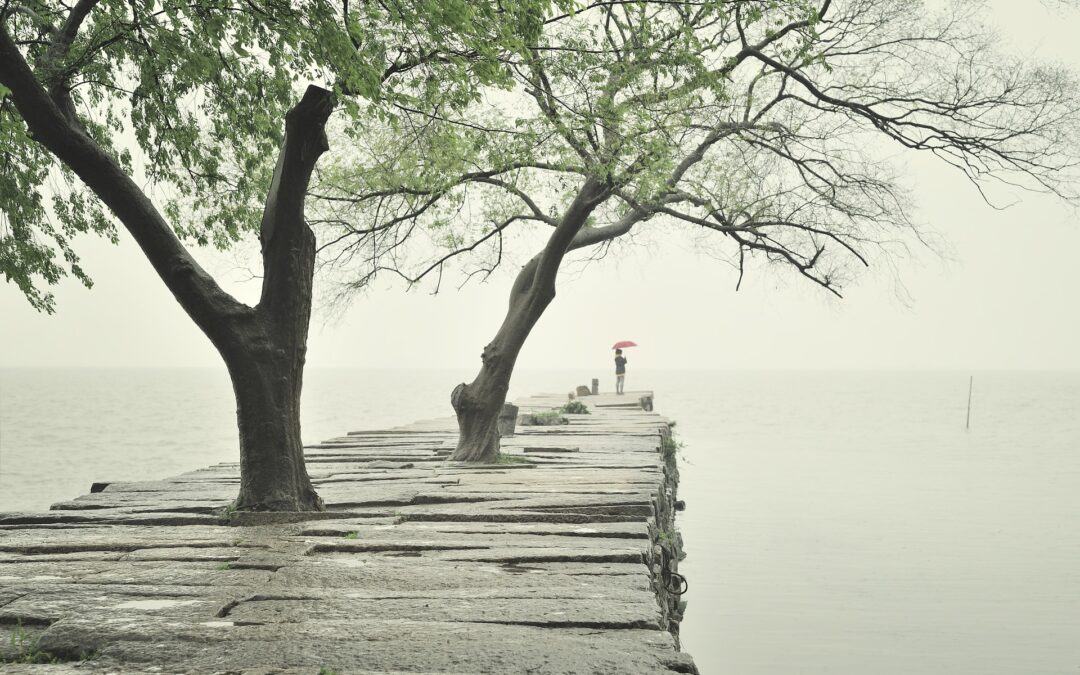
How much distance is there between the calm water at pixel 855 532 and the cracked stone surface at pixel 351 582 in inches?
144

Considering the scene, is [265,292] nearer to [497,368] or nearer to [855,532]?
[497,368]

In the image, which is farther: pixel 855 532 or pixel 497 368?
pixel 855 532

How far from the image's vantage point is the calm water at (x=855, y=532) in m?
11.4

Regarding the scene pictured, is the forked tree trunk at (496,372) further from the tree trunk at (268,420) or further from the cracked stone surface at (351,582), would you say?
the tree trunk at (268,420)

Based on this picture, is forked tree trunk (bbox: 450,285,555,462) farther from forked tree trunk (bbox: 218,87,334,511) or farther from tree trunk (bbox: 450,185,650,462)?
forked tree trunk (bbox: 218,87,334,511)

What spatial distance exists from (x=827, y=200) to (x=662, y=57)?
169 inches

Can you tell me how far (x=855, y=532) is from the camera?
18.9m

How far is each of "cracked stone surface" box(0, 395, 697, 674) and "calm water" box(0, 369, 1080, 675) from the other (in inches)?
144

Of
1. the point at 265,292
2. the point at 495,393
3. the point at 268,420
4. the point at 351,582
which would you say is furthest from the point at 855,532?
the point at 351,582

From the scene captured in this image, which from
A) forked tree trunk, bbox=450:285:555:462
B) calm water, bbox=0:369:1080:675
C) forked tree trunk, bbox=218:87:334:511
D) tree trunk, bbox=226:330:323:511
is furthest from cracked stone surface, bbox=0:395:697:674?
calm water, bbox=0:369:1080:675

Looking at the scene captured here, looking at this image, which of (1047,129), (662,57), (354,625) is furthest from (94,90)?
(1047,129)

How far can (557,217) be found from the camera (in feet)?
45.4

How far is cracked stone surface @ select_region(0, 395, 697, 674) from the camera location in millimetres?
4129

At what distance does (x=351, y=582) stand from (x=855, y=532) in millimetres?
15452
